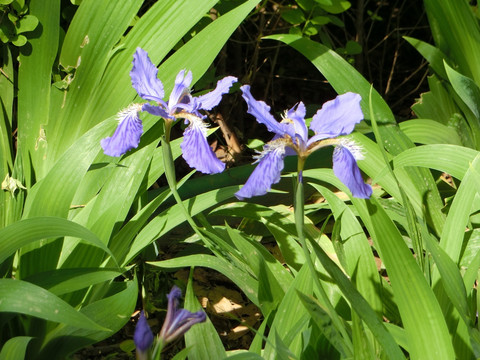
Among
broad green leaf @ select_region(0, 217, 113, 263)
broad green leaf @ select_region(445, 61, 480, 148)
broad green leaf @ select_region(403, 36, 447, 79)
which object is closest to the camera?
broad green leaf @ select_region(0, 217, 113, 263)

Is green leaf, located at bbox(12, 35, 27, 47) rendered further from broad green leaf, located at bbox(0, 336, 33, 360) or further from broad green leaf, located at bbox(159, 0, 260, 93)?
broad green leaf, located at bbox(0, 336, 33, 360)

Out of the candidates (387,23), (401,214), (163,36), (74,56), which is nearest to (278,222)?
(401,214)

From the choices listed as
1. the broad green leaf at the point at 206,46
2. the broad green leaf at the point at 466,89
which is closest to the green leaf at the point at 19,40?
the broad green leaf at the point at 206,46

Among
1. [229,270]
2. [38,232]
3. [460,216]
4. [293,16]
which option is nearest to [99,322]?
[38,232]

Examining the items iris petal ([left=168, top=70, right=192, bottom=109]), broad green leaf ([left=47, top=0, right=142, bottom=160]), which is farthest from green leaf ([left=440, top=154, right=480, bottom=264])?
broad green leaf ([left=47, top=0, right=142, bottom=160])

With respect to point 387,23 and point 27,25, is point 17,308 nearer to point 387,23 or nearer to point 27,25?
point 27,25

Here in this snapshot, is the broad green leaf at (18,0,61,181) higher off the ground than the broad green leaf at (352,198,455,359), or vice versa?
the broad green leaf at (18,0,61,181)

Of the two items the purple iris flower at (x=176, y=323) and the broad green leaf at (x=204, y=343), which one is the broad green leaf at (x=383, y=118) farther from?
the purple iris flower at (x=176, y=323)

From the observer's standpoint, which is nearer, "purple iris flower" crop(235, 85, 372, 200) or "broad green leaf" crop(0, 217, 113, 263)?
"purple iris flower" crop(235, 85, 372, 200)
